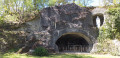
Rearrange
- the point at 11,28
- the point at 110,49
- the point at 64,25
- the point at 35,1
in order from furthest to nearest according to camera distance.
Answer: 1. the point at 35,1
2. the point at 11,28
3. the point at 64,25
4. the point at 110,49

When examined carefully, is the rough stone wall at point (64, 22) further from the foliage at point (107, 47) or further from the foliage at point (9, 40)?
the foliage at point (107, 47)

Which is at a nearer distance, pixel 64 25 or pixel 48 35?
pixel 48 35

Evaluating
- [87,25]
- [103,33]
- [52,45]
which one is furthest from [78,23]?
[52,45]

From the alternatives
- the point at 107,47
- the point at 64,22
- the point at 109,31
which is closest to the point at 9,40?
the point at 64,22

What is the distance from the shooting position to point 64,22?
13812 mm

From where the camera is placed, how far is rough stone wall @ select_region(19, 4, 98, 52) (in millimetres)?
13401

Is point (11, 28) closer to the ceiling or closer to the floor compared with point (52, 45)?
closer to the ceiling

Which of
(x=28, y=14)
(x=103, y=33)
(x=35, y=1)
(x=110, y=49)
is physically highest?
(x=35, y=1)

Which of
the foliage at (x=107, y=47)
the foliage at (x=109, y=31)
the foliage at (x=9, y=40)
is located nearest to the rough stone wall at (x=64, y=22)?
the foliage at (x=109, y=31)

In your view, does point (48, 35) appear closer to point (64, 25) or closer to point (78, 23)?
point (64, 25)

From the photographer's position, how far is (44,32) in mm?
12992

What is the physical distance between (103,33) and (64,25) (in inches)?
191

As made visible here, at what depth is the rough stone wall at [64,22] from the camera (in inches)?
528

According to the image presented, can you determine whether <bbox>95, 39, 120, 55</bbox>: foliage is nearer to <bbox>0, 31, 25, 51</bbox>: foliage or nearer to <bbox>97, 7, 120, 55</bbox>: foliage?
<bbox>97, 7, 120, 55</bbox>: foliage
